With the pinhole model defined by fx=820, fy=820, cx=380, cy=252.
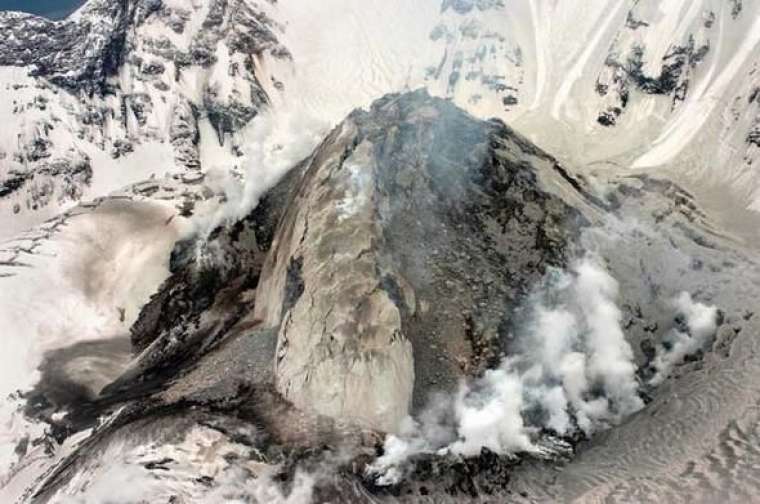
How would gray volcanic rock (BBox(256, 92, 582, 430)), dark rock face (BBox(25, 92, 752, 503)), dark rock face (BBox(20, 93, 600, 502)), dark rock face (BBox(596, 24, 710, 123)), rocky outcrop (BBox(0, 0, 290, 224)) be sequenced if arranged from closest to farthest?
dark rock face (BBox(25, 92, 752, 503)) → dark rock face (BBox(20, 93, 600, 502)) → gray volcanic rock (BBox(256, 92, 582, 430)) → dark rock face (BBox(596, 24, 710, 123)) → rocky outcrop (BBox(0, 0, 290, 224))

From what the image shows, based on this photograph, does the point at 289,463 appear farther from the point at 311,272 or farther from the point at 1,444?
the point at 1,444

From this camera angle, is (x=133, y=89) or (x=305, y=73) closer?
(x=305, y=73)

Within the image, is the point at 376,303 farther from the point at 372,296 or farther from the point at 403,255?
the point at 403,255

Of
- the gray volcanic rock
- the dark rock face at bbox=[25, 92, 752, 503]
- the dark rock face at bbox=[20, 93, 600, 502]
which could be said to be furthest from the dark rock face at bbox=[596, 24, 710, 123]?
the gray volcanic rock

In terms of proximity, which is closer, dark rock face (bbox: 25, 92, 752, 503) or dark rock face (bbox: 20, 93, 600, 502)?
dark rock face (bbox: 25, 92, 752, 503)

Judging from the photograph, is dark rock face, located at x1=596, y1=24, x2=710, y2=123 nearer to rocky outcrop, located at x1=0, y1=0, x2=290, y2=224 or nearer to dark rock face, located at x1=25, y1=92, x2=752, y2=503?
rocky outcrop, located at x1=0, y1=0, x2=290, y2=224

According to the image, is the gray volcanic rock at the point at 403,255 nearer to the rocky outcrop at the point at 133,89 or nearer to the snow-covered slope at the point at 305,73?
the snow-covered slope at the point at 305,73

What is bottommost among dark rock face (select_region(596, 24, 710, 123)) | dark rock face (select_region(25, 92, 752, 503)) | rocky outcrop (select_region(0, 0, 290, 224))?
rocky outcrop (select_region(0, 0, 290, 224))

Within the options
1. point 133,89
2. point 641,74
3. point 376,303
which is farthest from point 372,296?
point 133,89

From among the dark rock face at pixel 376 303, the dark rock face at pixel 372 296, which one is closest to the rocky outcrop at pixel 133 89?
the dark rock face at pixel 376 303

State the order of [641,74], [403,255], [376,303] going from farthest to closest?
[641,74] < [403,255] < [376,303]

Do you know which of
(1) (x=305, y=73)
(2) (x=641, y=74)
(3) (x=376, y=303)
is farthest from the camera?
(1) (x=305, y=73)

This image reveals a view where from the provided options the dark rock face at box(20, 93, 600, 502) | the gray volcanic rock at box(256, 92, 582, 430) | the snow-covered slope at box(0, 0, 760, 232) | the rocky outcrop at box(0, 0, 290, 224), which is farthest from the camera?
the rocky outcrop at box(0, 0, 290, 224)
